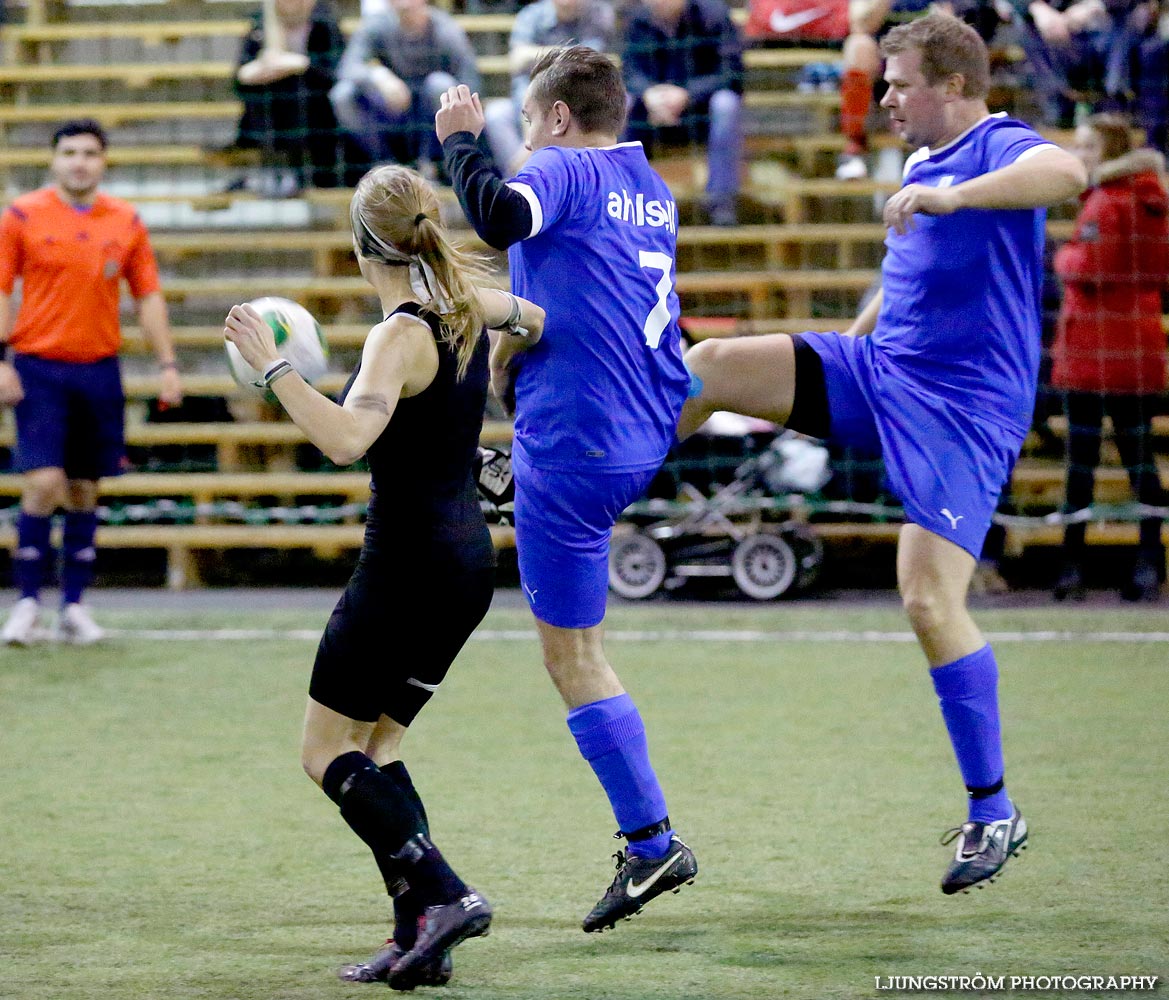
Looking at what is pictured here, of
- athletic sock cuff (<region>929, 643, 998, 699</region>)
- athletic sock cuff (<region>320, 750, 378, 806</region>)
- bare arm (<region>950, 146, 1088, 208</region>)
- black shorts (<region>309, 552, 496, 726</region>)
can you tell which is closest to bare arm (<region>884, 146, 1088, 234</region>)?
bare arm (<region>950, 146, 1088, 208</region>)

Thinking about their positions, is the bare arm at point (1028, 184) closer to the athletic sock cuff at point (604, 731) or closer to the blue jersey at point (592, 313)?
the blue jersey at point (592, 313)

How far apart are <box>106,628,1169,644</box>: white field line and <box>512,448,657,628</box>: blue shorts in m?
3.84

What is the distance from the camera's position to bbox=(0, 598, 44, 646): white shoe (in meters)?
7.51

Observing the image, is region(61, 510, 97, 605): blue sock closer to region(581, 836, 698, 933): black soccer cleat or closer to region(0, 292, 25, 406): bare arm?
region(0, 292, 25, 406): bare arm

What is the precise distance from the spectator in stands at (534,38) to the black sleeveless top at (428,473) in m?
6.52

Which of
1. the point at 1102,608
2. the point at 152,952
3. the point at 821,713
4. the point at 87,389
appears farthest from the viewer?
the point at 1102,608

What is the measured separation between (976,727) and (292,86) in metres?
7.70

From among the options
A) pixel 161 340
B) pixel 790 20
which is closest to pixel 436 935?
pixel 161 340

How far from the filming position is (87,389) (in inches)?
298

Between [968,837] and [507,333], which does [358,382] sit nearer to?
[507,333]

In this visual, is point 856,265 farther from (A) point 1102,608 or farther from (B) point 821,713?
(B) point 821,713

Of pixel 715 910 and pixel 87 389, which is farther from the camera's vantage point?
pixel 87 389

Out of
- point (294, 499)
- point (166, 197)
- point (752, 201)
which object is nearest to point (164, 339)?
point (294, 499)

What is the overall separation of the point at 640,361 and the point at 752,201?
6.85 meters
